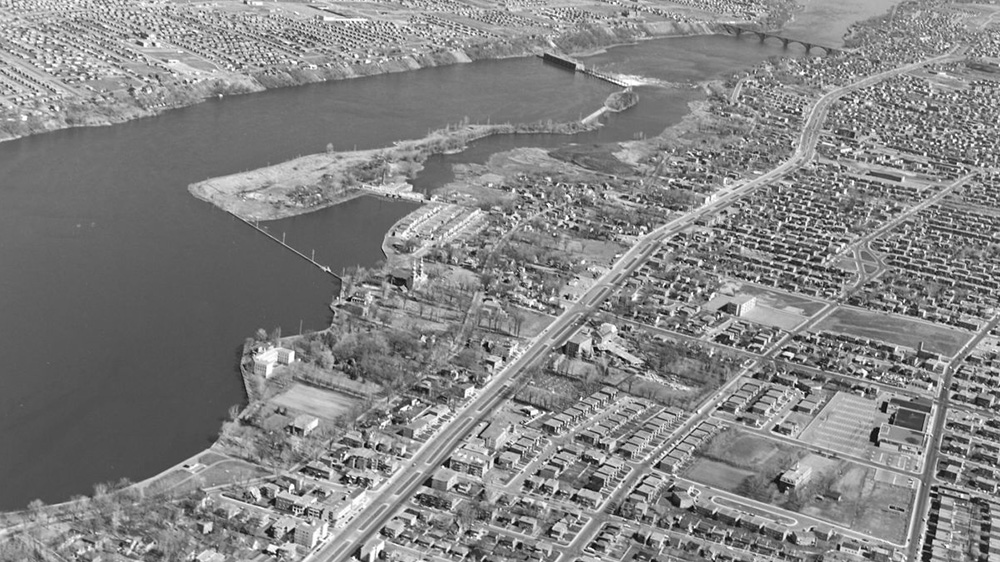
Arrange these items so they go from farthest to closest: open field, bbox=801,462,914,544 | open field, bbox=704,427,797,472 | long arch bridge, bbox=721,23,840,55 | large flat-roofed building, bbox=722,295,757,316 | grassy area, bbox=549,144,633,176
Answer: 1. long arch bridge, bbox=721,23,840,55
2. grassy area, bbox=549,144,633,176
3. large flat-roofed building, bbox=722,295,757,316
4. open field, bbox=704,427,797,472
5. open field, bbox=801,462,914,544

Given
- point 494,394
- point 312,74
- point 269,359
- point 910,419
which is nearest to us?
point 494,394

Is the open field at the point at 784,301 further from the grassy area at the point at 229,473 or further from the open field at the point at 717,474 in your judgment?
the grassy area at the point at 229,473

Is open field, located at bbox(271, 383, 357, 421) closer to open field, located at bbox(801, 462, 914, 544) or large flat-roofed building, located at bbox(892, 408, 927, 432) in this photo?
open field, located at bbox(801, 462, 914, 544)

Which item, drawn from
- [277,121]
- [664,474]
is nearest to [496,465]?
[664,474]

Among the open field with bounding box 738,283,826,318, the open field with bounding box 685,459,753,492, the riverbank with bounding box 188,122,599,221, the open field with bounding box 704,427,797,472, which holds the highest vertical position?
the open field with bounding box 704,427,797,472

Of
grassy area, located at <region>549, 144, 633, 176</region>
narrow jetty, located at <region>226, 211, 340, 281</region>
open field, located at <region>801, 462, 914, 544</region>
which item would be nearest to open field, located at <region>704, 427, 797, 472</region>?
open field, located at <region>801, 462, 914, 544</region>

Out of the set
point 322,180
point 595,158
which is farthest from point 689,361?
point 595,158

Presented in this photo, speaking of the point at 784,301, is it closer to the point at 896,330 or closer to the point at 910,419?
the point at 896,330

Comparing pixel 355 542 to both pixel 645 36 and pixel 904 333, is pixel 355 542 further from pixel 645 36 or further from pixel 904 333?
pixel 645 36
